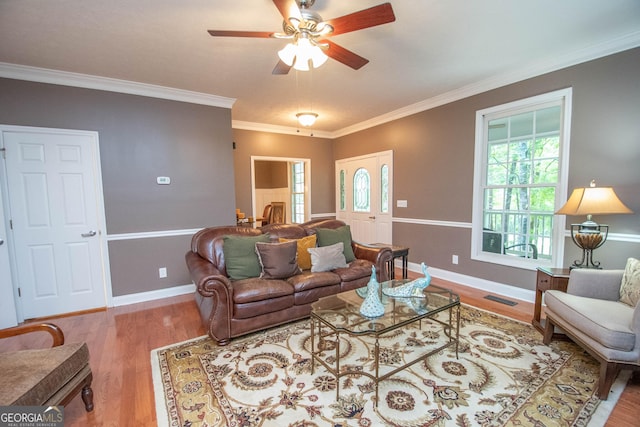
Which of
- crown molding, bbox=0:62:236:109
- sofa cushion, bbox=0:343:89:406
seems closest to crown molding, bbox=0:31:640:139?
crown molding, bbox=0:62:236:109

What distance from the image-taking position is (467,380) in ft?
6.17

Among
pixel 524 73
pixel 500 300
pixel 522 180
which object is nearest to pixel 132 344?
pixel 500 300

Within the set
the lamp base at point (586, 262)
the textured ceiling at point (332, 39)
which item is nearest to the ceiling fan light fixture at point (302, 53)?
the textured ceiling at point (332, 39)

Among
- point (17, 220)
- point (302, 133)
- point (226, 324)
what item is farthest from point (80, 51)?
point (302, 133)

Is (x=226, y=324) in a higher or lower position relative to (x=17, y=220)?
lower

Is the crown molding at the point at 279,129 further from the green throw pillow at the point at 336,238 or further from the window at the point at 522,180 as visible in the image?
the window at the point at 522,180

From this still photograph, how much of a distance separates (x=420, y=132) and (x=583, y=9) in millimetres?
2337

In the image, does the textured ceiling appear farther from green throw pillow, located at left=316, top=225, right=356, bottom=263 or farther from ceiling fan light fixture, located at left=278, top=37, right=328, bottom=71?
green throw pillow, located at left=316, top=225, right=356, bottom=263

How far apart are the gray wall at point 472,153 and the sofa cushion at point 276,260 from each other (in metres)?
2.52

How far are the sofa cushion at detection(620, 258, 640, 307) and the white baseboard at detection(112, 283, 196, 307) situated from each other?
4500 millimetres

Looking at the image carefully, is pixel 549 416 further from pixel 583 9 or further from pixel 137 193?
pixel 137 193

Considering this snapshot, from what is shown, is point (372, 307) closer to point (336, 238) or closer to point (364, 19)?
point (336, 238)

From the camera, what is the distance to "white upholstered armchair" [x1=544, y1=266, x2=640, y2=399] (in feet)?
5.50

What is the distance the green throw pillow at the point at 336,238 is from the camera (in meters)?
3.34
